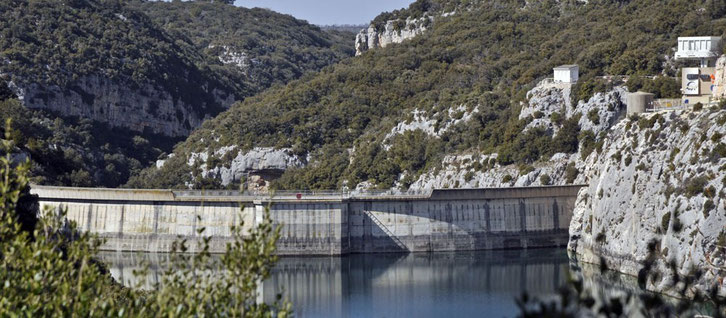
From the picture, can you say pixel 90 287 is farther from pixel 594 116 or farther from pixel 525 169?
pixel 525 169

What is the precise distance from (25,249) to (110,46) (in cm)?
12328

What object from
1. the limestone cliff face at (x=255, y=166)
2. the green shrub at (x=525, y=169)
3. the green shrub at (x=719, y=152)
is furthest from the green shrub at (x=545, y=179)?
the limestone cliff face at (x=255, y=166)

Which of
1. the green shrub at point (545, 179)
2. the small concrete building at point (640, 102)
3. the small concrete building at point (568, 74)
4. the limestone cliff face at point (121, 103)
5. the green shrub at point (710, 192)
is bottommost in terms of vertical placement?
the green shrub at point (710, 192)

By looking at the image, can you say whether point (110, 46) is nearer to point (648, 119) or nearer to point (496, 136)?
point (496, 136)

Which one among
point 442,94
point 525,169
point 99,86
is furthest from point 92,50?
point 525,169

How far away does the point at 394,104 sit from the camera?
4852 inches

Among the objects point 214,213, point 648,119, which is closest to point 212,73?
point 214,213

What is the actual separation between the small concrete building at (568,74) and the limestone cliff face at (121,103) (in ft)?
184

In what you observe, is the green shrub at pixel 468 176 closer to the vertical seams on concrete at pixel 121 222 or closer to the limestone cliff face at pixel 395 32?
the vertical seams on concrete at pixel 121 222

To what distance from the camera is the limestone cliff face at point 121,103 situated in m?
130

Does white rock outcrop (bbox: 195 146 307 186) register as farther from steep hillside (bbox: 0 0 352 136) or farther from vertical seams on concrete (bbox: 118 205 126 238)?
vertical seams on concrete (bbox: 118 205 126 238)

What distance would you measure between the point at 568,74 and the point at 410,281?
29804 millimetres

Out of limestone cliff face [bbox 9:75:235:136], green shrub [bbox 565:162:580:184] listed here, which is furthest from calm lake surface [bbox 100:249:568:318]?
limestone cliff face [bbox 9:75:235:136]

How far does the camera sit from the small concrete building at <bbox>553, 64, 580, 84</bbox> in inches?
3765
